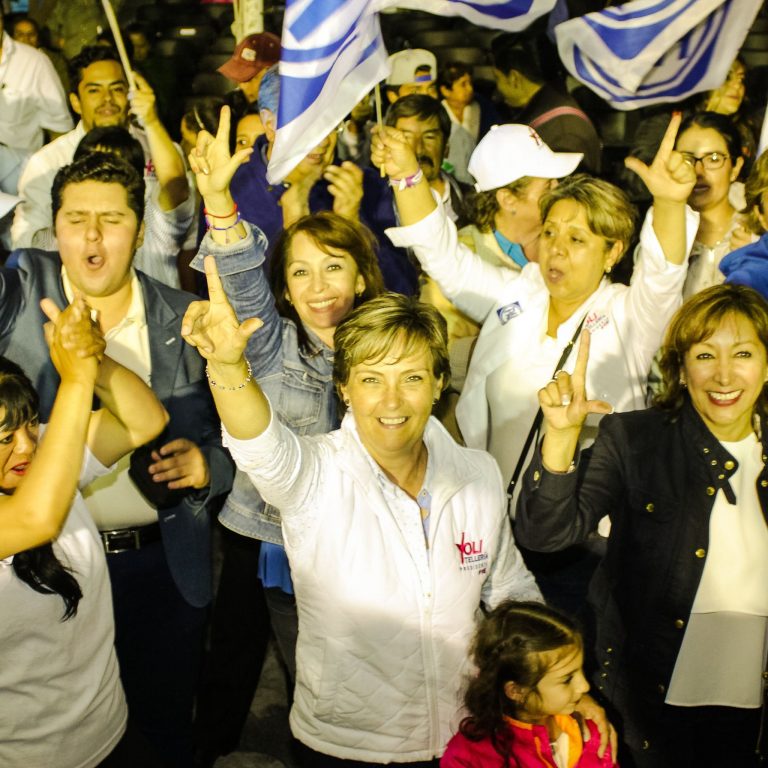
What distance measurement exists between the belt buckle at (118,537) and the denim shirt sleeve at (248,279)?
67 centimetres

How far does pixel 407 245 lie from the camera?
374 cm

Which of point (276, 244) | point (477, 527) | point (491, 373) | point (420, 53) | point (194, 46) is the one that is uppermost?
point (194, 46)

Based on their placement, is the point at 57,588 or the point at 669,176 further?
the point at 669,176

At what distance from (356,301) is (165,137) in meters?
1.75

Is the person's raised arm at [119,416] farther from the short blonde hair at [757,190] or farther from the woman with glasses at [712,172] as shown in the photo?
the woman with glasses at [712,172]

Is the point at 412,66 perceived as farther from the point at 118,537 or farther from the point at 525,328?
the point at 118,537

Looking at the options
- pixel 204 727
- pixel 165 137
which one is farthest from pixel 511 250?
pixel 204 727

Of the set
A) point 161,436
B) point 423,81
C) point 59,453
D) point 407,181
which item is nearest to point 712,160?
point 407,181

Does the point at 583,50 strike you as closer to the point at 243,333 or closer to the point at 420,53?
the point at 420,53

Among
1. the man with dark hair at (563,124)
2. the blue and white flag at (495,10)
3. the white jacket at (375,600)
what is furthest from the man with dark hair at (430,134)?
the white jacket at (375,600)

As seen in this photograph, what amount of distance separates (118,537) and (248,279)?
916mm

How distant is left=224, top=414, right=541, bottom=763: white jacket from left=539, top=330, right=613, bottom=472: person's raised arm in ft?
0.80

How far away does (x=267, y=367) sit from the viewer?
313 centimetres

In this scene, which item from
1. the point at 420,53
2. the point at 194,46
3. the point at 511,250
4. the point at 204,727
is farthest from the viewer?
the point at 194,46
